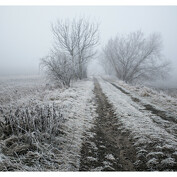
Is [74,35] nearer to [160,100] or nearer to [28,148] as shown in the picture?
[160,100]

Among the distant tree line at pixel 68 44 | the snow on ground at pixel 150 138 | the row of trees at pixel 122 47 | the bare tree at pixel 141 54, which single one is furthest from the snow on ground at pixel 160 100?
the bare tree at pixel 141 54

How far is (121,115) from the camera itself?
5.33 metres

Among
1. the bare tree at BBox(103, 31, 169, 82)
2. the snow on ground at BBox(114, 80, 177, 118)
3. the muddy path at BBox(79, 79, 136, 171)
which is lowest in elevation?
the muddy path at BBox(79, 79, 136, 171)

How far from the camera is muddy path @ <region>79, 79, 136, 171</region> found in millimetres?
2516

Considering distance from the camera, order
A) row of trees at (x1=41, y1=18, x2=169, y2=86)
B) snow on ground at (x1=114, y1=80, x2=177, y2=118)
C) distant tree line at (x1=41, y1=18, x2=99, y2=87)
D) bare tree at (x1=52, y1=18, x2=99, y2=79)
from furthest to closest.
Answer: row of trees at (x1=41, y1=18, x2=169, y2=86), bare tree at (x1=52, y1=18, x2=99, y2=79), distant tree line at (x1=41, y1=18, x2=99, y2=87), snow on ground at (x1=114, y1=80, x2=177, y2=118)

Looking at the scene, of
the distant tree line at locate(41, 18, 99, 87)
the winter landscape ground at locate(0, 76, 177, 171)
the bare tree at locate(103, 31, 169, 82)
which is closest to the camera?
the winter landscape ground at locate(0, 76, 177, 171)

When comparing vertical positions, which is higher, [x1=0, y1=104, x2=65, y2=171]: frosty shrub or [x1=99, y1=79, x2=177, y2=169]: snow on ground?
[x1=0, y1=104, x2=65, y2=171]: frosty shrub

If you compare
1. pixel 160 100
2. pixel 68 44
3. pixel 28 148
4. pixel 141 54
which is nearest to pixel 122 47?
pixel 141 54

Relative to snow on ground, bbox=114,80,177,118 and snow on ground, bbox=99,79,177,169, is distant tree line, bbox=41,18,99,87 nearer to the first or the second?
snow on ground, bbox=114,80,177,118

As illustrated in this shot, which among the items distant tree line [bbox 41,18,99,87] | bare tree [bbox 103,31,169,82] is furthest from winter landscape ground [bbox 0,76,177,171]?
bare tree [bbox 103,31,169,82]

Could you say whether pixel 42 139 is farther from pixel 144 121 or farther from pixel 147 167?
pixel 144 121

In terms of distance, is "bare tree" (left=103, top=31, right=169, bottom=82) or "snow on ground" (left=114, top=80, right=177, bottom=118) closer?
"snow on ground" (left=114, top=80, right=177, bottom=118)

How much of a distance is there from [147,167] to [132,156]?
40 cm

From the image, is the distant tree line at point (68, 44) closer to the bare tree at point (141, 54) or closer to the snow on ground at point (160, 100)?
the bare tree at point (141, 54)
